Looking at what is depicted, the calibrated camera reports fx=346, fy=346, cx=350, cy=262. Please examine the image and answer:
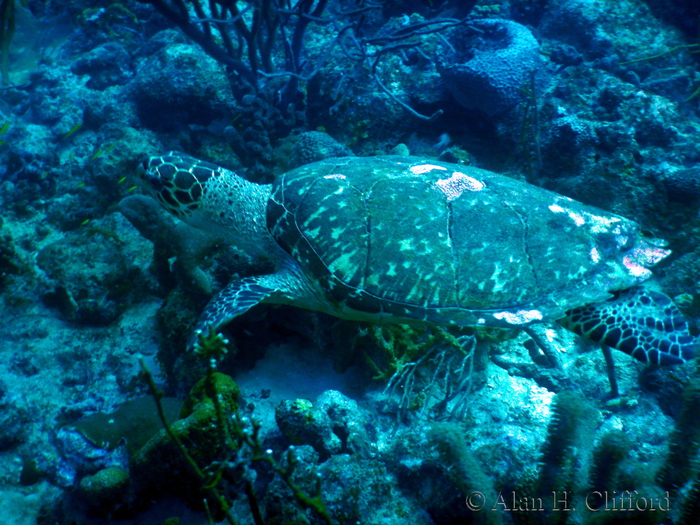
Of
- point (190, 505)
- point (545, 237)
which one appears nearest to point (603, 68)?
point (545, 237)

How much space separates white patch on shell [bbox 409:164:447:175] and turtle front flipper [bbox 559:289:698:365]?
1.47 meters

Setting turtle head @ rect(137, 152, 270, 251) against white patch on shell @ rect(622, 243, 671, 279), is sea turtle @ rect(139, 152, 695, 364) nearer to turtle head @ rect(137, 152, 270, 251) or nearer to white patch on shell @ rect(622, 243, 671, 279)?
white patch on shell @ rect(622, 243, 671, 279)

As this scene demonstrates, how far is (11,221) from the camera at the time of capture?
503 centimetres

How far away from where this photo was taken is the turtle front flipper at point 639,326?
2.30 meters

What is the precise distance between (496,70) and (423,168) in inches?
98.1

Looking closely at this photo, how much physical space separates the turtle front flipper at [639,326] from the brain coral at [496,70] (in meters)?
2.88

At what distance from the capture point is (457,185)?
2646 millimetres

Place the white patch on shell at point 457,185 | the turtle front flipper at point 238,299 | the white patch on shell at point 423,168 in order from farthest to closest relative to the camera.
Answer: the white patch on shell at point 423,168 → the white patch on shell at point 457,185 → the turtle front flipper at point 238,299

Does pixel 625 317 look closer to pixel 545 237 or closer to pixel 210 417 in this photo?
pixel 545 237

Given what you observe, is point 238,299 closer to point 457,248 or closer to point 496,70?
point 457,248

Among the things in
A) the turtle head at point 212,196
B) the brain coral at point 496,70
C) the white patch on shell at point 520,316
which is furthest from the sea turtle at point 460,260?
the brain coral at point 496,70

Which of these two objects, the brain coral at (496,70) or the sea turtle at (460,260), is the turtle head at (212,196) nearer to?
the sea turtle at (460,260)

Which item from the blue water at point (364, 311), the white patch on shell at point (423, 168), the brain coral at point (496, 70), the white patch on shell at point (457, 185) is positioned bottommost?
the blue water at point (364, 311)

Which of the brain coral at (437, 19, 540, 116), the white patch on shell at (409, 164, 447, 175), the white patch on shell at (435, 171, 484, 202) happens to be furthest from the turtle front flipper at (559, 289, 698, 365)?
the brain coral at (437, 19, 540, 116)
